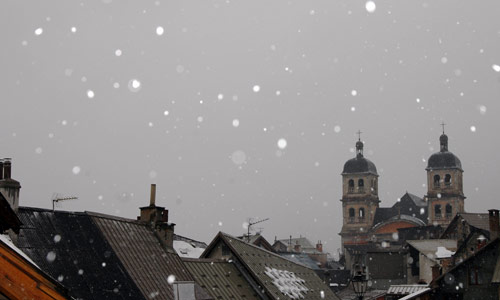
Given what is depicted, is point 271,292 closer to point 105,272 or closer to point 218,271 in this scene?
point 218,271

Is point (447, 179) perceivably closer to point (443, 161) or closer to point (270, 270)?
point (443, 161)

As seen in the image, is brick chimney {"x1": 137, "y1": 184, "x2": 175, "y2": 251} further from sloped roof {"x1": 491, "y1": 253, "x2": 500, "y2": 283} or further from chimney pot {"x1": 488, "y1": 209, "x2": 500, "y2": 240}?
chimney pot {"x1": 488, "y1": 209, "x2": 500, "y2": 240}

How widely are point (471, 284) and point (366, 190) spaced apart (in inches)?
3840

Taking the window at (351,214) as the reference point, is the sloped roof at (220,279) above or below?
below

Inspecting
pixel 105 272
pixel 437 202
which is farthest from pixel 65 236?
pixel 437 202

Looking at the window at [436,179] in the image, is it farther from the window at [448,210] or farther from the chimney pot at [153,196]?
the chimney pot at [153,196]

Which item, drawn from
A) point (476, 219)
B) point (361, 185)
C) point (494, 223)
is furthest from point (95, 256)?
point (361, 185)

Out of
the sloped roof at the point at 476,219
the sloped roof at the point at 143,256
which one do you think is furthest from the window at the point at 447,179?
the sloped roof at the point at 143,256

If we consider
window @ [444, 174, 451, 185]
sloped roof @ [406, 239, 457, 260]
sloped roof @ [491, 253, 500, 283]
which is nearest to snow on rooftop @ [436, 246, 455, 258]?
sloped roof @ [406, 239, 457, 260]

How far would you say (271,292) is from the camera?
2870 centimetres

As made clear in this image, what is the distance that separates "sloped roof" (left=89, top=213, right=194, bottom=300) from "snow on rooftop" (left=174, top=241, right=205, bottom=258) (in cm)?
1522

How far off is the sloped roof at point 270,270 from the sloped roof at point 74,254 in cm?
896

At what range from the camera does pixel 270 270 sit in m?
31.9

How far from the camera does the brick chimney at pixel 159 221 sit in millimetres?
25469
